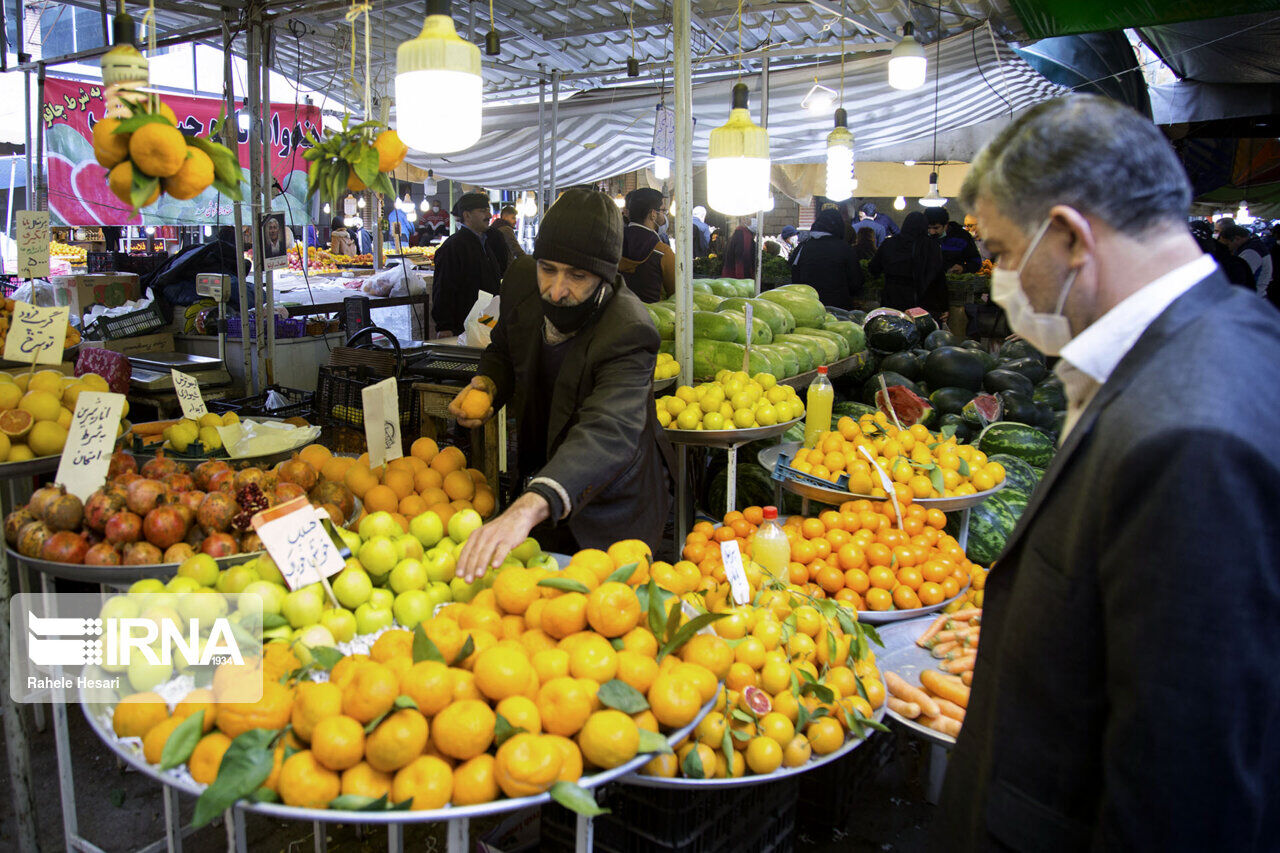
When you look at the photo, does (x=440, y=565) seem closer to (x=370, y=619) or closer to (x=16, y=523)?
(x=370, y=619)

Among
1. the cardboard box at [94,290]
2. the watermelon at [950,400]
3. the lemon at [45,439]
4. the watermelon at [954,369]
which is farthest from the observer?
the cardboard box at [94,290]

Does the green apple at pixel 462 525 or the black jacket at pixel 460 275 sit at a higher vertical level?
the black jacket at pixel 460 275

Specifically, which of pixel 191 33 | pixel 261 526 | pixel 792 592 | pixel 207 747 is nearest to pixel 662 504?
pixel 792 592

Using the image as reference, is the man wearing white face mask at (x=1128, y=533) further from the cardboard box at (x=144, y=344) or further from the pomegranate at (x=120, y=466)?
the cardboard box at (x=144, y=344)

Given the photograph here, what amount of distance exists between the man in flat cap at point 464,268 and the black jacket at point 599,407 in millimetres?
4300

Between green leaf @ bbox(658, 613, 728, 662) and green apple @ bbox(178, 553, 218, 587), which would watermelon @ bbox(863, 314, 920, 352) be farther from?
green apple @ bbox(178, 553, 218, 587)

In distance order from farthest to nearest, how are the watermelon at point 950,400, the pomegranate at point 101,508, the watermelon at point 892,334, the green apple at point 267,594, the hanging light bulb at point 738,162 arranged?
the watermelon at point 892,334 → the watermelon at point 950,400 → the hanging light bulb at point 738,162 → the pomegranate at point 101,508 → the green apple at point 267,594

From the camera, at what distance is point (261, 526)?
5.89ft

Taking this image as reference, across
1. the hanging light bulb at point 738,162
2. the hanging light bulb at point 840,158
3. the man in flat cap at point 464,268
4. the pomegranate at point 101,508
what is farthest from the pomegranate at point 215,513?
the man in flat cap at point 464,268

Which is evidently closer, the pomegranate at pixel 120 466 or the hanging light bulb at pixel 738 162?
the pomegranate at pixel 120 466

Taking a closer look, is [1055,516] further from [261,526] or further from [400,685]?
[261,526]

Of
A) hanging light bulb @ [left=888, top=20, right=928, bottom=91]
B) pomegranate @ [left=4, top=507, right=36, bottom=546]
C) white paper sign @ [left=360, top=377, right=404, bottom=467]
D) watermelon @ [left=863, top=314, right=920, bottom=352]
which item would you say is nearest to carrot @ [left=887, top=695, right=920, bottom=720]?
white paper sign @ [left=360, top=377, right=404, bottom=467]

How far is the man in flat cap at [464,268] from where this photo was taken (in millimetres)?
7227

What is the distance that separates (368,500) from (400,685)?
1.12m
